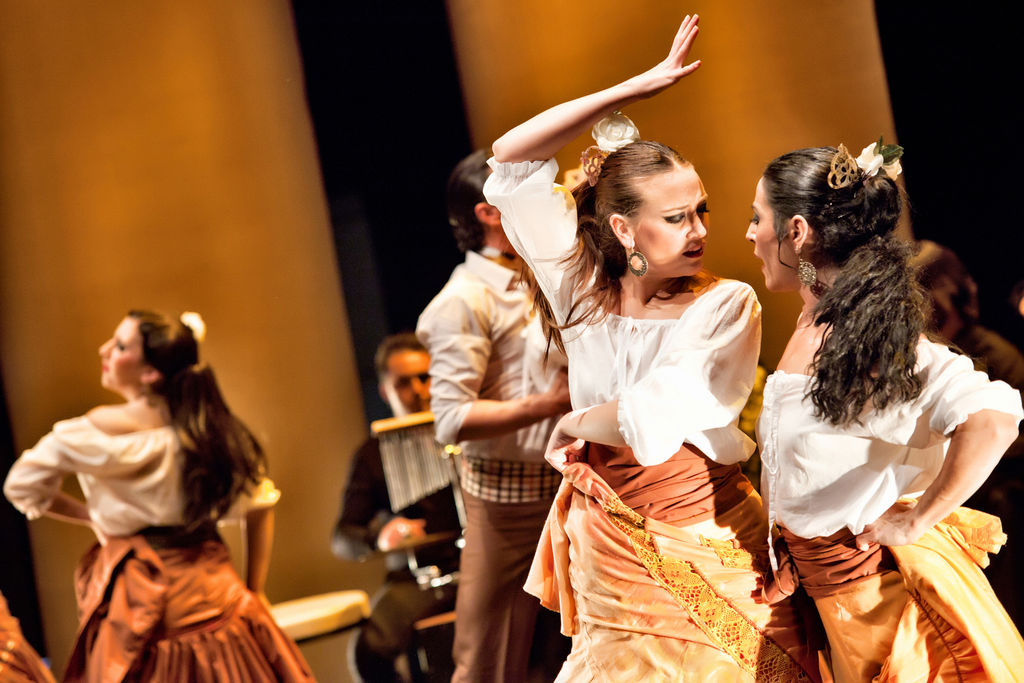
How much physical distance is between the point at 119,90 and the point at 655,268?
3233mm

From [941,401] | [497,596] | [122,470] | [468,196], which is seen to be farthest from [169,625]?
[941,401]

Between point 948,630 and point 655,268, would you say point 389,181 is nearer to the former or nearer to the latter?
point 655,268

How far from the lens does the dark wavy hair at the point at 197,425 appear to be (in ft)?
11.7

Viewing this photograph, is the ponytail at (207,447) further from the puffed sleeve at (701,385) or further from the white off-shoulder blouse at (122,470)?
the puffed sleeve at (701,385)

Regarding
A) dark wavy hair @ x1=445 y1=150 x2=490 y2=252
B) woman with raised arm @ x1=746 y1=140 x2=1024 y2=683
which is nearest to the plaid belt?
dark wavy hair @ x1=445 y1=150 x2=490 y2=252

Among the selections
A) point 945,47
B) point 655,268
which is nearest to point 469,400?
point 655,268

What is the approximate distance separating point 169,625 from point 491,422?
1.29m

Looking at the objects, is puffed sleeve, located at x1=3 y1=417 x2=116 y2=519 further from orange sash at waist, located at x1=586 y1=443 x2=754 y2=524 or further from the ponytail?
orange sash at waist, located at x1=586 y1=443 x2=754 y2=524

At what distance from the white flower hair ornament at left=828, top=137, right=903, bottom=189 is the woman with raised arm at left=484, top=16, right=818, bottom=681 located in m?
0.29

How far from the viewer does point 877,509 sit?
1.96 meters

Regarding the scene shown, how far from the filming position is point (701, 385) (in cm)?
206

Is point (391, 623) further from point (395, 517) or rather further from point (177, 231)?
point (177, 231)

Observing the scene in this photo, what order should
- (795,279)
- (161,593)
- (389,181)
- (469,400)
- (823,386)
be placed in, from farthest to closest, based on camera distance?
(389,181), (161,593), (469,400), (795,279), (823,386)

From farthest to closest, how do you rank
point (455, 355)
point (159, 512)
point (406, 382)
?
point (406, 382), point (159, 512), point (455, 355)
